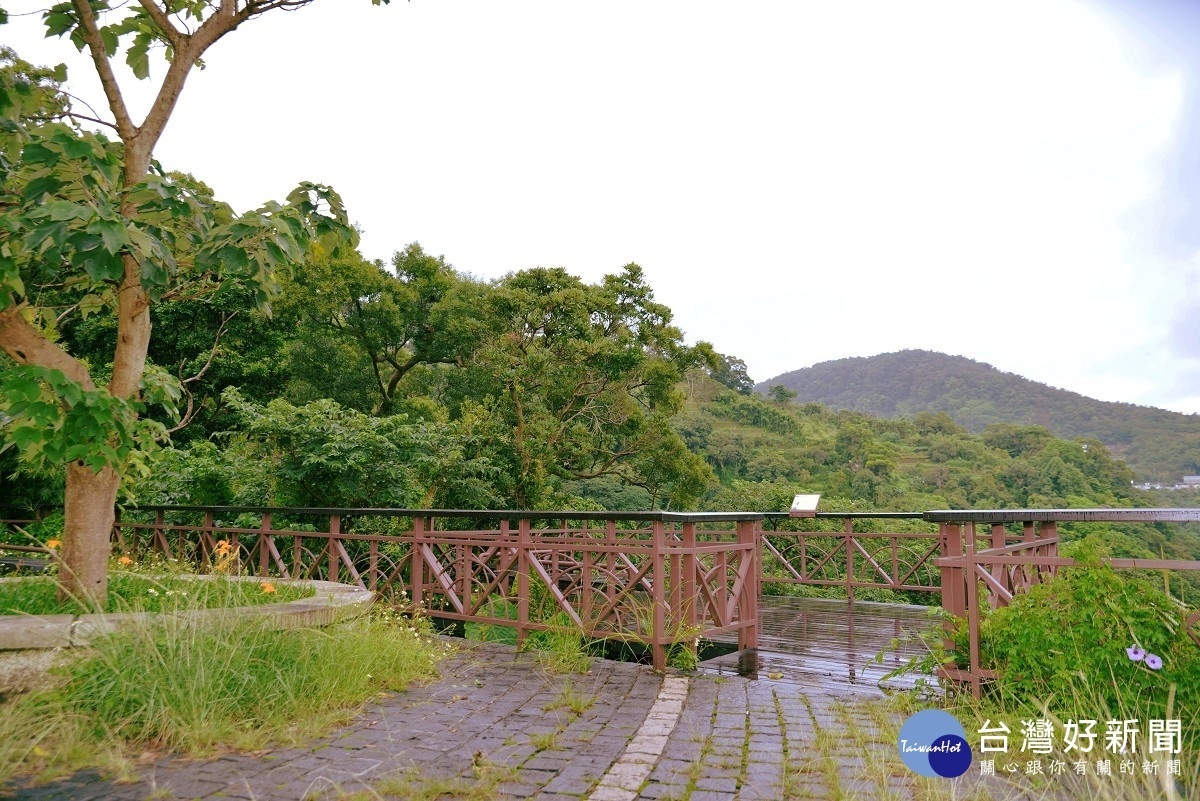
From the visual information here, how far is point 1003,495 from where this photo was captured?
970 inches

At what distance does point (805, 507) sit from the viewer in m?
8.40

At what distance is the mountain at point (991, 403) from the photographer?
1146 inches

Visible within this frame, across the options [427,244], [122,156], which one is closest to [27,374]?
[122,156]

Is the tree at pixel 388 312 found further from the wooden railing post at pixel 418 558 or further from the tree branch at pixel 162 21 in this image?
the tree branch at pixel 162 21

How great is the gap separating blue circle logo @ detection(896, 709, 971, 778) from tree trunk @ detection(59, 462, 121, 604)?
424 centimetres

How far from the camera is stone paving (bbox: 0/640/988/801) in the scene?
9.59ft

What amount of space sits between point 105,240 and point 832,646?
574 centimetres

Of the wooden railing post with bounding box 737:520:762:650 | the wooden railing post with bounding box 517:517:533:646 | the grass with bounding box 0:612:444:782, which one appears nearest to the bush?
the wooden railing post with bounding box 737:520:762:650

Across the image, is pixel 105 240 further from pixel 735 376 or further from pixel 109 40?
pixel 735 376

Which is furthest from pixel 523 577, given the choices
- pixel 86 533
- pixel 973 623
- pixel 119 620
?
pixel 973 623

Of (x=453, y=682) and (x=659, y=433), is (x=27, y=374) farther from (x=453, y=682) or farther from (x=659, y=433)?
→ (x=659, y=433)

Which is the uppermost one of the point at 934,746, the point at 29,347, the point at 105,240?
the point at 105,240

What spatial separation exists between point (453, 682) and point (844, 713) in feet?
7.52

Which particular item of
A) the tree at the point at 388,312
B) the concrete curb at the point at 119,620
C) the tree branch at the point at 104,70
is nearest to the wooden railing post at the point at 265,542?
the concrete curb at the point at 119,620
